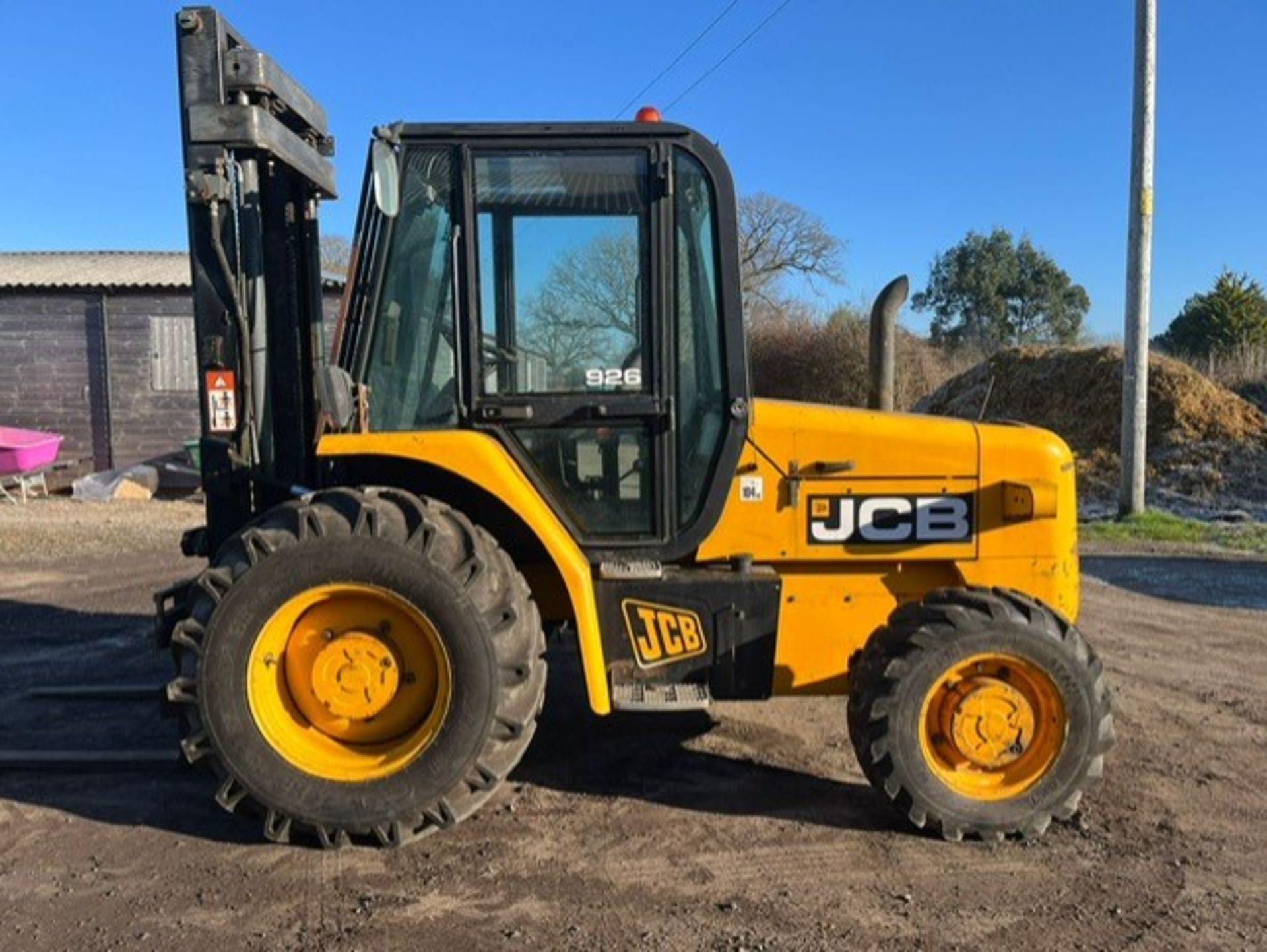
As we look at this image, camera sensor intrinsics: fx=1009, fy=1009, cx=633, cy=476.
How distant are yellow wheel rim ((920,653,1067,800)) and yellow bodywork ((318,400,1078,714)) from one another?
44cm

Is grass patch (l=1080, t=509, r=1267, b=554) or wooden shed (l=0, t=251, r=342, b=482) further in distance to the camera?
wooden shed (l=0, t=251, r=342, b=482)

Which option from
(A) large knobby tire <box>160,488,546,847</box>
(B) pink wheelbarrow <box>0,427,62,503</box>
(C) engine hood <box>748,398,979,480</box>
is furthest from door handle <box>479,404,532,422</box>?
(B) pink wheelbarrow <box>0,427,62,503</box>

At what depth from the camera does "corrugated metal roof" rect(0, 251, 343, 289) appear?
55.3ft

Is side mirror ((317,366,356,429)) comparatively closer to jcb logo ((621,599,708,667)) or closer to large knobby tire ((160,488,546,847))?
large knobby tire ((160,488,546,847))

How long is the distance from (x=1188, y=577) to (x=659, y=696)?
774cm

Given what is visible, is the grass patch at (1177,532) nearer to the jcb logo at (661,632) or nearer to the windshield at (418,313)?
the jcb logo at (661,632)

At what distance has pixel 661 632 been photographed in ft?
13.4

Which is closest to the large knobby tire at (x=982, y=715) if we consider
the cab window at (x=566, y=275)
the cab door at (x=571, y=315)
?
the cab door at (x=571, y=315)

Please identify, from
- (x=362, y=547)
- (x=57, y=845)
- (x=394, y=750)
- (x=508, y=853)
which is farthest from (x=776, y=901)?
(x=57, y=845)

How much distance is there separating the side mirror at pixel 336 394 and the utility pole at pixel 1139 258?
11.5m

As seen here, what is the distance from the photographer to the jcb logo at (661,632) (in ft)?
13.3

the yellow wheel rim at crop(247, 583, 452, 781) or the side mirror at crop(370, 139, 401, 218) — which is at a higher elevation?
the side mirror at crop(370, 139, 401, 218)

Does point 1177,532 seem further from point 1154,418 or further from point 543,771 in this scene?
point 543,771

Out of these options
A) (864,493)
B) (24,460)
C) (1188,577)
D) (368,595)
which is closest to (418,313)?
(368,595)
